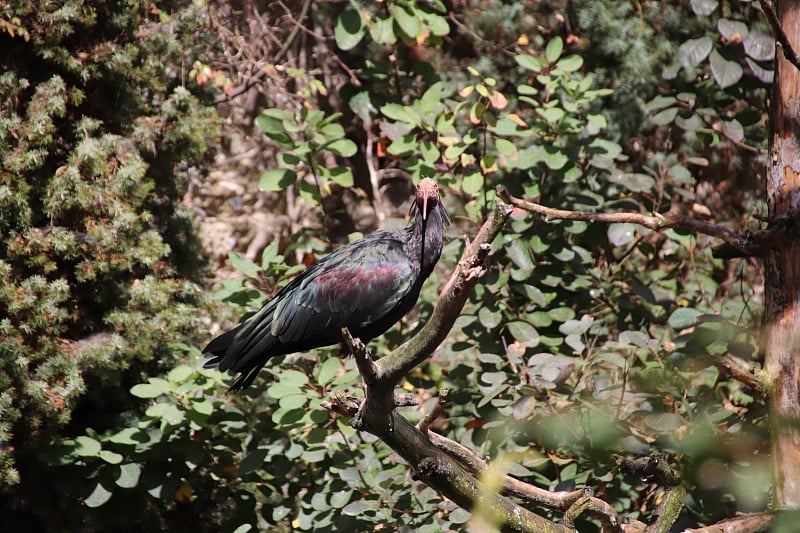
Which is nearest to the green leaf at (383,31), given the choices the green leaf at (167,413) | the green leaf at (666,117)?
the green leaf at (666,117)

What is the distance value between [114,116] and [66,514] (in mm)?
2262

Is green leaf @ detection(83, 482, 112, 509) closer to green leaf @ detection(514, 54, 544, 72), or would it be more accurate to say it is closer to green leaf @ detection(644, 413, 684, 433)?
green leaf @ detection(644, 413, 684, 433)

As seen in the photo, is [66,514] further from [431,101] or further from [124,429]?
[431,101]

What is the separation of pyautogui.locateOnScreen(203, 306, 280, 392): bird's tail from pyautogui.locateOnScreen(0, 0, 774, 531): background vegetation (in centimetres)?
26

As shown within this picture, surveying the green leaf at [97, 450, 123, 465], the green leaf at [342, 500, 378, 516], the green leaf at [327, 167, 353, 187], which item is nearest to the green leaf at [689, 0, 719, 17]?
the green leaf at [327, 167, 353, 187]

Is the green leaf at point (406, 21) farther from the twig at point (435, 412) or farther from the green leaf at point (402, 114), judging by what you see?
the twig at point (435, 412)

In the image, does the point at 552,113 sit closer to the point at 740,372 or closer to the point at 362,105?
the point at 362,105

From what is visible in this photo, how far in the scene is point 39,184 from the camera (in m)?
4.29

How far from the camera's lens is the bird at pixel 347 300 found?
4152 millimetres

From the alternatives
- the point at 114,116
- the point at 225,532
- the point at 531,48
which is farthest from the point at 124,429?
the point at 531,48

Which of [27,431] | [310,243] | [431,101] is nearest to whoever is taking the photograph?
[27,431]

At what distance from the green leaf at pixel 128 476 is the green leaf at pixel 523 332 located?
224 centimetres

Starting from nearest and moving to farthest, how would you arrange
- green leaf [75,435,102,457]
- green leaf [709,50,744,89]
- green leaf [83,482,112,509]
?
1. green leaf [75,435,102,457]
2. green leaf [83,482,112,509]
3. green leaf [709,50,744,89]

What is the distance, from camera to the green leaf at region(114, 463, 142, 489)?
14.8ft
